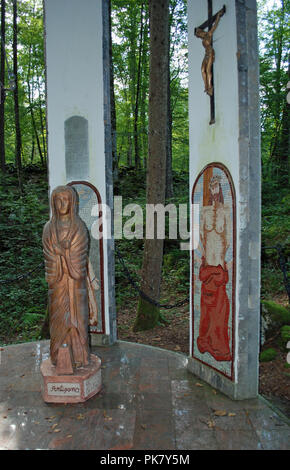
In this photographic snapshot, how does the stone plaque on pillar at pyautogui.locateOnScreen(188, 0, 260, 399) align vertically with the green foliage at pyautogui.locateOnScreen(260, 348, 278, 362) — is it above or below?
above

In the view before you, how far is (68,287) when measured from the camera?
15.3ft

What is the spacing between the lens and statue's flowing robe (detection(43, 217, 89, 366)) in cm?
458

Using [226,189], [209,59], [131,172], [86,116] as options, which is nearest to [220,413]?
[226,189]

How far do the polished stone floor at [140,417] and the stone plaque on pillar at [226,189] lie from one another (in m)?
0.42

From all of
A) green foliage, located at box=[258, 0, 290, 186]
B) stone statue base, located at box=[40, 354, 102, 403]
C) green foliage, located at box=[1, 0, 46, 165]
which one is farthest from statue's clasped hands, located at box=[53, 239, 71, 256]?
green foliage, located at box=[1, 0, 46, 165]

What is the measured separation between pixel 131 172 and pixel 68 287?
15041 millimetres

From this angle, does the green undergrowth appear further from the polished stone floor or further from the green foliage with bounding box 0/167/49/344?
the polished stone floor

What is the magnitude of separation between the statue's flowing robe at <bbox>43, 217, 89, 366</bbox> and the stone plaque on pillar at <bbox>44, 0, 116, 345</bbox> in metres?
2.00

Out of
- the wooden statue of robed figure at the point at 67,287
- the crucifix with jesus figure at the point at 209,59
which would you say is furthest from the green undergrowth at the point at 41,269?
the crucifix with jesus figure at the point at 209,59

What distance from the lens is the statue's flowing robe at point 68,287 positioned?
458 centimetres

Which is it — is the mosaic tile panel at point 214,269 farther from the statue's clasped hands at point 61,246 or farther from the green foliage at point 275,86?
the green foliage at point 275,86

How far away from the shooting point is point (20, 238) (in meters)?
11.3

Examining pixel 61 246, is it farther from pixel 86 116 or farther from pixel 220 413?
pixel 86 116
